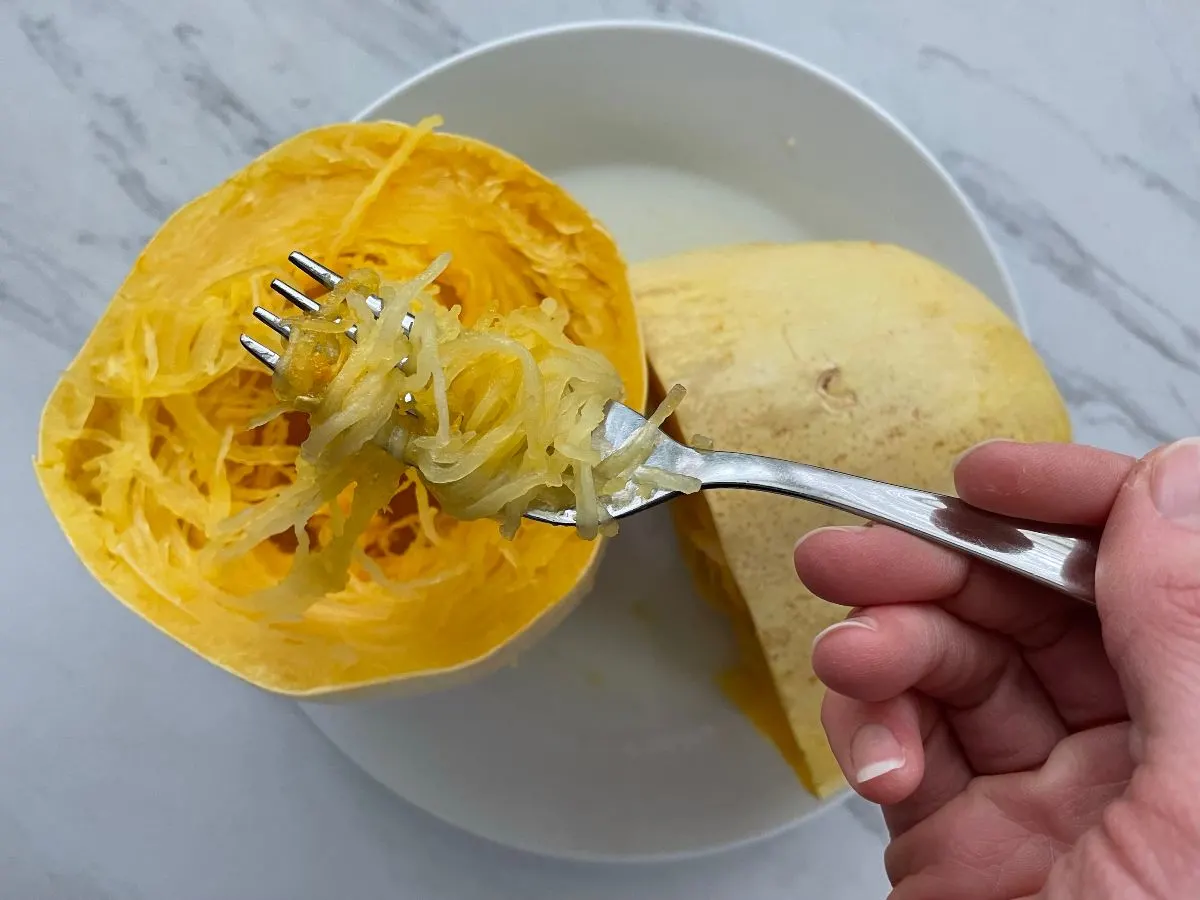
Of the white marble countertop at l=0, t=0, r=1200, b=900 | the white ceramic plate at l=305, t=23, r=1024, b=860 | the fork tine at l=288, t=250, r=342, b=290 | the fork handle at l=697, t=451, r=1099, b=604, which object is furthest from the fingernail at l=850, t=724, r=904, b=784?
the fork tine at l=288, t=250, r=342, b=290

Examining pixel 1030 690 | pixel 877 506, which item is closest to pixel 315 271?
pixel 877 506

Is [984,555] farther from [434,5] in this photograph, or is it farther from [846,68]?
[434,5]

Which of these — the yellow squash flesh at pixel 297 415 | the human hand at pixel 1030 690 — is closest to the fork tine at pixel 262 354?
the yellow squash flesh at pixel 297 415

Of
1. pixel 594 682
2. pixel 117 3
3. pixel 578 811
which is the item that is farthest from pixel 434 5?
pixel 578 811

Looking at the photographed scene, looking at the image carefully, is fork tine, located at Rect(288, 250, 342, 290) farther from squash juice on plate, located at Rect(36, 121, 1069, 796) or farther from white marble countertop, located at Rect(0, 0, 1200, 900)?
white marble countertop, located at Rect(0, 0, 1200, 900)

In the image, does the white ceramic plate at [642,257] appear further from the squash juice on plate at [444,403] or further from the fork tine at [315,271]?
the fork tine at [315,271]

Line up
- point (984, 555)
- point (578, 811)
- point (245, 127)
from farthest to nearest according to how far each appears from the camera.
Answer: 1. point (245, 127)
2. point (578, 811)
3. point (984, 555)
